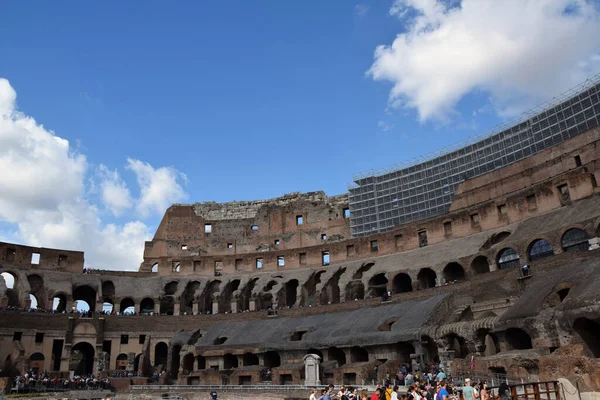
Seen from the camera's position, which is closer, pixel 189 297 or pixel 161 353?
pixel 161 353

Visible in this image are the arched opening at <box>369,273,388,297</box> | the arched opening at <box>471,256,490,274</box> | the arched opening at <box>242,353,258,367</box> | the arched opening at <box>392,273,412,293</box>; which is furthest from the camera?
the arched opening at <box>392,273,412,293</box>

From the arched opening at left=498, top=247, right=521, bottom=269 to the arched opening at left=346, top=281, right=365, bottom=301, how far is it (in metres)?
12.3

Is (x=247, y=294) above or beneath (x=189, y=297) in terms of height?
beneath

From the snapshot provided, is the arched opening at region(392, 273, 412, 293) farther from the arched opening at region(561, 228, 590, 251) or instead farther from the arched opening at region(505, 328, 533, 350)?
the arched opening at region(505, 328, 533, 350)

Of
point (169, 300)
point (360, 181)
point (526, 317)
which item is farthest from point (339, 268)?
point (526, 317)

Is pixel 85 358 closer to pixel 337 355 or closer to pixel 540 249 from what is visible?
pixel 337 355

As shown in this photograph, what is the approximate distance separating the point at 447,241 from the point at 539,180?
906 cm

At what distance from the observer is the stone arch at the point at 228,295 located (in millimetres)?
50594

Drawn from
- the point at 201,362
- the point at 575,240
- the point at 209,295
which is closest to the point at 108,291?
the point at 209,295

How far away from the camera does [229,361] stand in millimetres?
38781

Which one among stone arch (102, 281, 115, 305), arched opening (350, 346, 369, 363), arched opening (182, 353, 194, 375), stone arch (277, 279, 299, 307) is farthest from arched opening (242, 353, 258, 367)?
stone arch (102, 281, 115, 305)

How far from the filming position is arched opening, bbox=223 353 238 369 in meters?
38.6

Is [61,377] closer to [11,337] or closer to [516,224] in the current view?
[11,337]

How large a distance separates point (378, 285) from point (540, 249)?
1384cm
